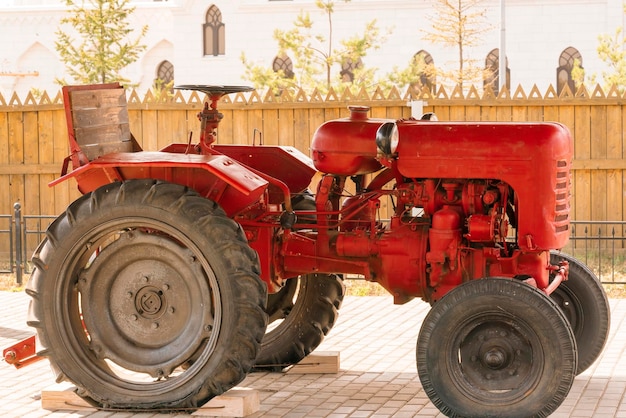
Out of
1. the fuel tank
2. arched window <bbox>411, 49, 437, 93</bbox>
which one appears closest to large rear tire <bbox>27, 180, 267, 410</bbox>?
the fuel tank

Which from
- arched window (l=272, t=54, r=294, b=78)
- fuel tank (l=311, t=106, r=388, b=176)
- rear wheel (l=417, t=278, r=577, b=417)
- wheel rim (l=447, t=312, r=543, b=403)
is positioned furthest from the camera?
arched window (l=272, t=54, r=294, b=78)

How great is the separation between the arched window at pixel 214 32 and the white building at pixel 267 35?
39 mm

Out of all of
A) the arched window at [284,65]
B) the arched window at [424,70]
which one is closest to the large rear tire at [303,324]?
the arched window at [424,70]

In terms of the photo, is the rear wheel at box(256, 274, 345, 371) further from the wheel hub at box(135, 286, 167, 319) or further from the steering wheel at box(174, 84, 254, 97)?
the steering wheel at box(174, 84, 254, 97)

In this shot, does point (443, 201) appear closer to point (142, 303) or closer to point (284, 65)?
point (142, 303)

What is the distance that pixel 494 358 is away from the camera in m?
7.05

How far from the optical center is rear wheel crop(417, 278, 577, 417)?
6.88m

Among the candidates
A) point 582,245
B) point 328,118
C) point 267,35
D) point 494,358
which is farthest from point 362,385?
point 267,35

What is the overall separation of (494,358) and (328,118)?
9329 millimetres

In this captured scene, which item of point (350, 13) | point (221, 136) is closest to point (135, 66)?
point (350, 13)

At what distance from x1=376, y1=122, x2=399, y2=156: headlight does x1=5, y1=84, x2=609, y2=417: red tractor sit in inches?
0.4

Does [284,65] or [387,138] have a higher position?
[284,65]

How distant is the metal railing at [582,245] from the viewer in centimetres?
1481

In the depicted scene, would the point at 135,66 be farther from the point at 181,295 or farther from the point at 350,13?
the point at 181,295
